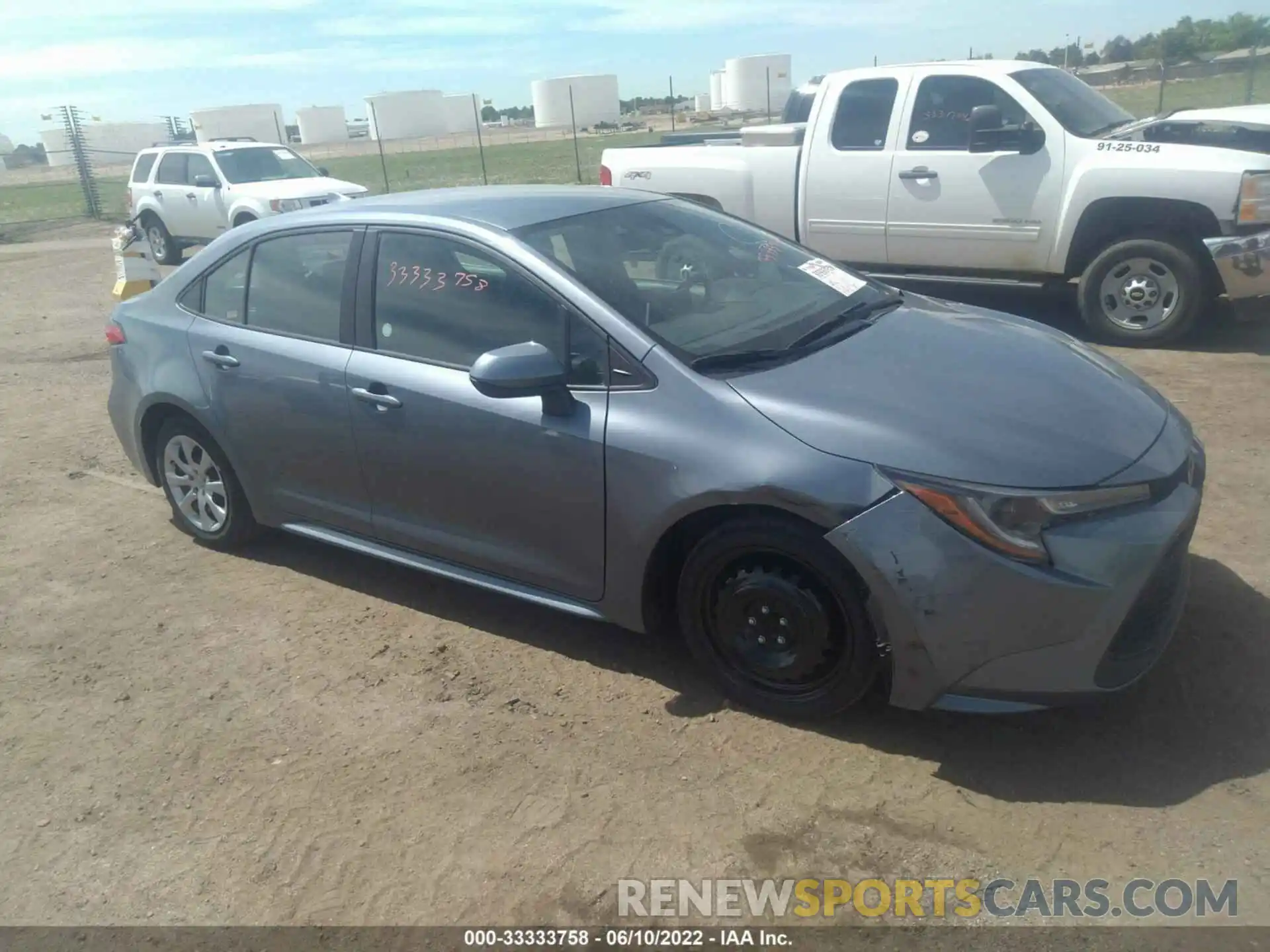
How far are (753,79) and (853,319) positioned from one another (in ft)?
249

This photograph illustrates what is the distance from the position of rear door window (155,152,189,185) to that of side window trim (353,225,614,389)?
13.5 metres

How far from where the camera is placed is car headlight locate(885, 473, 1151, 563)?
2.93 m

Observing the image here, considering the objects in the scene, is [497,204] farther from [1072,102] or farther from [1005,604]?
[1072,102]

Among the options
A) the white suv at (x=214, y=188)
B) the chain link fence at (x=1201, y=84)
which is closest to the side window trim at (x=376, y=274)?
the white suv at (x=214, y=188)

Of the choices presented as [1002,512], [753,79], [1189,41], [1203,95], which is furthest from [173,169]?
[753,79]

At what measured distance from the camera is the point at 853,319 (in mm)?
4004

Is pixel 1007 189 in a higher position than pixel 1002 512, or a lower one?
higher

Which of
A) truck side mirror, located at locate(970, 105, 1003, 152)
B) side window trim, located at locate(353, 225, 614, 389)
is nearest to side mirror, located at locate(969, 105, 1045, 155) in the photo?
truck side mirror, located at locate(970, 105, 1003, 152)

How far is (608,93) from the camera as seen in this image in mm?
90500

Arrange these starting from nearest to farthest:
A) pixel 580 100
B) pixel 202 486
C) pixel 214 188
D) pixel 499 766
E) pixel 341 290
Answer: pixel 499 766 < pixel 341 290 < pixel 202 486 < pixel 214 188 < pixel 580 100

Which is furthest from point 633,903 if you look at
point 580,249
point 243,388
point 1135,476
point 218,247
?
point 218,247

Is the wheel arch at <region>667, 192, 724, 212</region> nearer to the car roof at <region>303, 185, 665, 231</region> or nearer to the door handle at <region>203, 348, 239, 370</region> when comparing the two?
the car roof at <region>303, 185, 665, 231</region>

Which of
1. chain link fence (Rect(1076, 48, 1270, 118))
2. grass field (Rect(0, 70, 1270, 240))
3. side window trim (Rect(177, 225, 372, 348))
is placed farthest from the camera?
grass field (Rect(0, 70, 1270, 240))

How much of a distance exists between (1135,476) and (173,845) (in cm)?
307
